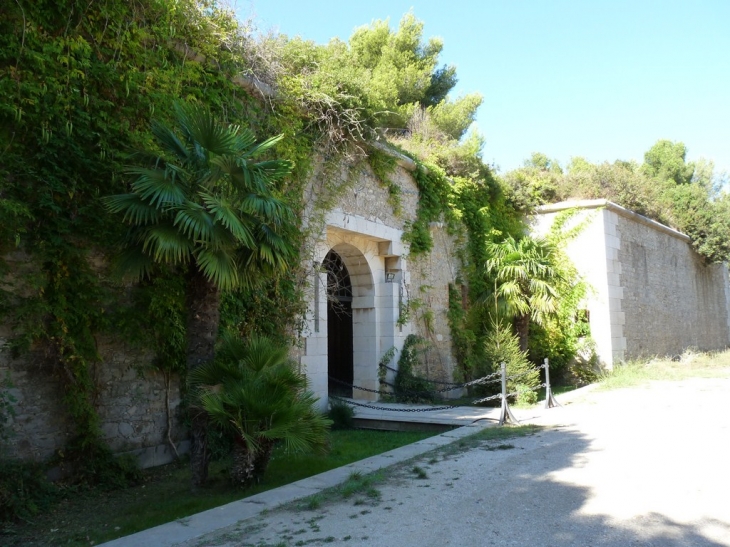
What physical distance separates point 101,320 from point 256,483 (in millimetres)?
2398

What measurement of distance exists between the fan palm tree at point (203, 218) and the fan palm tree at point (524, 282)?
26.9ft

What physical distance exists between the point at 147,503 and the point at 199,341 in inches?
62.9

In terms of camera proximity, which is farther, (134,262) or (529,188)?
(529,188)

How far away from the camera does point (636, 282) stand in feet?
56.6

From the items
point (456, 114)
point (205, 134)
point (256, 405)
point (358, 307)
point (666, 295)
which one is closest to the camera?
Answer: point (256, 405)

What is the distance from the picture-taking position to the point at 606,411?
9.71 m

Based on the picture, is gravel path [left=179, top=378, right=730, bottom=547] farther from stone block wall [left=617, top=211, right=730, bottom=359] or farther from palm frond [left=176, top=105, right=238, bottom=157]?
stone block wall [left=617, top=211, right=730, bottom=359]

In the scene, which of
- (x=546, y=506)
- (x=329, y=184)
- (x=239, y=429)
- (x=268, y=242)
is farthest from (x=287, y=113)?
(x=546, y=506)

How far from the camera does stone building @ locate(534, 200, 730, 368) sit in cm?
1575

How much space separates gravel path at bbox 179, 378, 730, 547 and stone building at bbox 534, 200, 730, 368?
8267 mm

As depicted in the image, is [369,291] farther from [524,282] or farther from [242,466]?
[242,466]

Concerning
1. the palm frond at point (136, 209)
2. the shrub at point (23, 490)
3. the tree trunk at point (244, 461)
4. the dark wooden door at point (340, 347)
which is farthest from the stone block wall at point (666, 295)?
the shrub at point (23, 490)

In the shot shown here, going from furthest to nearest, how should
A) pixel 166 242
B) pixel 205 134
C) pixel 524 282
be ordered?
pixel 524 282 < pixel 205 134 < pixel 166 242

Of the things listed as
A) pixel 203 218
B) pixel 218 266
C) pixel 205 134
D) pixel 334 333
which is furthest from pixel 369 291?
pixel 203 218
